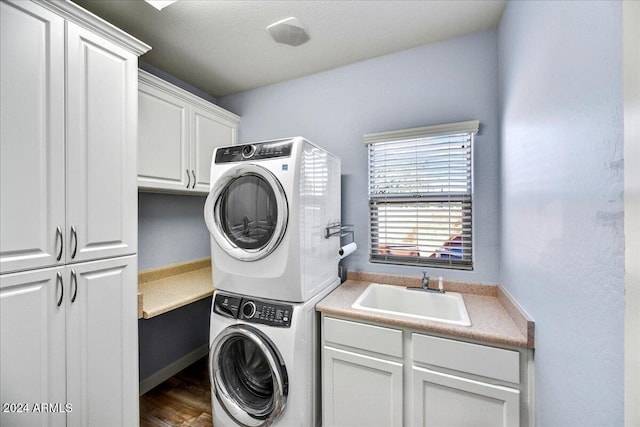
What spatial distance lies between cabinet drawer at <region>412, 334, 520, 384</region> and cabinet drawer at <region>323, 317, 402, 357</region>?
0.10 metres

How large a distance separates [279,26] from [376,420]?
2516mm

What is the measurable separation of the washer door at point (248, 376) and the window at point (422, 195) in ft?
3.69

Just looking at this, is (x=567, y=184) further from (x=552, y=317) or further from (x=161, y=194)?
(x=161, y=194)

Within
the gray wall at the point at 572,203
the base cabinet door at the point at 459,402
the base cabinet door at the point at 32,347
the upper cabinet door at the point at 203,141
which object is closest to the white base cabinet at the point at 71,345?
the base cabinet door at the point at 32,347

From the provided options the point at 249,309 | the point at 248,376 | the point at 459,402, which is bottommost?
the point at 248,376

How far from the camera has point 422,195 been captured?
2.04 m

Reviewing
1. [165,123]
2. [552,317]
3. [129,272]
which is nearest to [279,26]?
[165,123]

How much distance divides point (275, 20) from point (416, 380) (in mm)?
2325

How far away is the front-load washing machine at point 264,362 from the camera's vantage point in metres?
1.48

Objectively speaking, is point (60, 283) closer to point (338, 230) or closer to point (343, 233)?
point (338, 230)

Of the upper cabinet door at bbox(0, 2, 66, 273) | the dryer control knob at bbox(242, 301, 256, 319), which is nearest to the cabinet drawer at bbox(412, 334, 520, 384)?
the dryer control knob at bbox(242, 301, 256, 319)

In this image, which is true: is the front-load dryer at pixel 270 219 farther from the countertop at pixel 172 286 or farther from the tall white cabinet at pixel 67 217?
the tall white cabinet at pixel 67 217

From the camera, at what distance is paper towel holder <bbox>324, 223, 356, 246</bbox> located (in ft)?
6.03

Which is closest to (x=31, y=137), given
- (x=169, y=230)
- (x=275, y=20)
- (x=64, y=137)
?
(x=64, y=137)
